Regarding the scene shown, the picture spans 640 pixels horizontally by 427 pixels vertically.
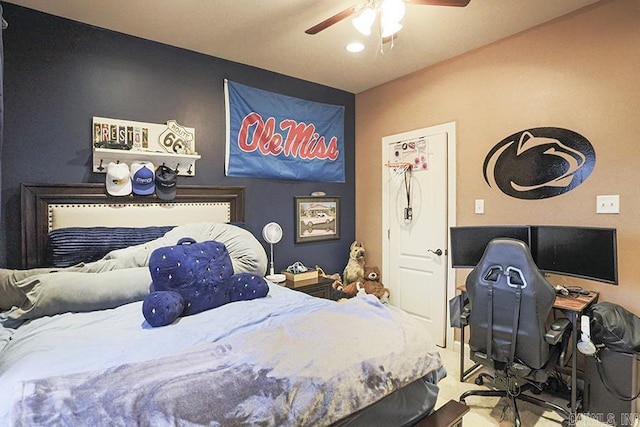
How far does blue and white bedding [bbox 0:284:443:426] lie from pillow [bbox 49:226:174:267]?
66 centimetres

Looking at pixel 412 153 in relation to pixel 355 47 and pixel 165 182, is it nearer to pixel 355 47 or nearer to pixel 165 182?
pixel 355 47

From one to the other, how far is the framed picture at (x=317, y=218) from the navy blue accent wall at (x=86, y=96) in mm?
349

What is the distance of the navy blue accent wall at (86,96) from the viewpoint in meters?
2.31

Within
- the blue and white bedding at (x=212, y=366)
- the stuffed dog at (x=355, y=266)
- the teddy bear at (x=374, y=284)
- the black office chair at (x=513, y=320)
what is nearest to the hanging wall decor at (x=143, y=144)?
the blue and white bedding at (x=212, y=366)

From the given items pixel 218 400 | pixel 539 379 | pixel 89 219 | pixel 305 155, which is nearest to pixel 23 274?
pixel 89 219

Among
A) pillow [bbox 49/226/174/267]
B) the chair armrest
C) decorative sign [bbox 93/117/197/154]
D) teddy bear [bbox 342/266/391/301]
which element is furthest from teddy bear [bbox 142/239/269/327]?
teddy bear [bbox 342/266/391/301]

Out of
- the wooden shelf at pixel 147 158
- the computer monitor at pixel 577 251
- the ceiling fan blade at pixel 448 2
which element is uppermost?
the ceiling fan blade at pixel 448 2

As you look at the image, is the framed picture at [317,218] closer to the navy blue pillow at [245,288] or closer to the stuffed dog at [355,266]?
the stuffed dog at [355,266]

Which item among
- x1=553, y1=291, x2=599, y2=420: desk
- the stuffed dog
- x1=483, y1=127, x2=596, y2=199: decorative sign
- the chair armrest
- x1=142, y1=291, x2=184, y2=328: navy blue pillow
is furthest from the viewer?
the stuffed dog

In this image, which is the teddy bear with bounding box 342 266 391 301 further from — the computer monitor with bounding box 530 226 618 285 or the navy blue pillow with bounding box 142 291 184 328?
the navy blue pillow with bounding box 142 291 184 328

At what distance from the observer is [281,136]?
139 inches

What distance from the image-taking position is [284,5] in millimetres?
2299

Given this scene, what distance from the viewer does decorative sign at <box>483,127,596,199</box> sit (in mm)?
2424

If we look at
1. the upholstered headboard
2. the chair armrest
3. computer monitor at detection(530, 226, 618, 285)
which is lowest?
the chair armrest
